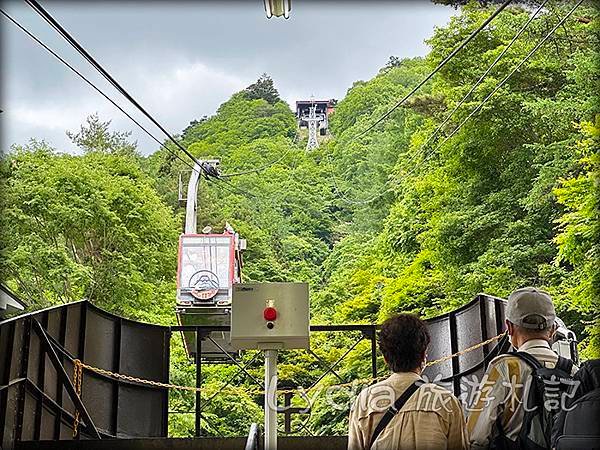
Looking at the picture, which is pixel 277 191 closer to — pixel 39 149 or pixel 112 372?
pixel 39 149

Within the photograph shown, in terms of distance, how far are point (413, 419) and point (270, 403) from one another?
1.61 meters

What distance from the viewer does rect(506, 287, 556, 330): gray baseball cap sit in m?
2.32

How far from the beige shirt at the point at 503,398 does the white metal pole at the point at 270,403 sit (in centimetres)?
147

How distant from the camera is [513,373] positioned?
7.32 feet

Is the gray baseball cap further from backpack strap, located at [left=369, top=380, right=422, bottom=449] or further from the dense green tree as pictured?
the dense green tree

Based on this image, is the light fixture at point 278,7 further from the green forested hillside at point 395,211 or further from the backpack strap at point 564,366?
the green forested hillside at point 395,211

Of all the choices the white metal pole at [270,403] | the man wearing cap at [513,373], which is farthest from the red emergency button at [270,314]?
the man wearing cap at [513,373]

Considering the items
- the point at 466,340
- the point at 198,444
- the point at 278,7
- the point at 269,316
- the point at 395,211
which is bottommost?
the point at 198,444

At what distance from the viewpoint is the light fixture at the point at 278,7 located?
4590 mm

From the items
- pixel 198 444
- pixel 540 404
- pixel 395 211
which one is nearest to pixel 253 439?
pixel 540 404

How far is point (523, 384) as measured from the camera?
2.21m

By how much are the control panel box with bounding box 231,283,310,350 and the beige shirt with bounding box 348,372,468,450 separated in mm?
1621

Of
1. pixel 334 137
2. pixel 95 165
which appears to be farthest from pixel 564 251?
pixel 334 137

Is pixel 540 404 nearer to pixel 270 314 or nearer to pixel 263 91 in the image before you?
pixel 270 314
